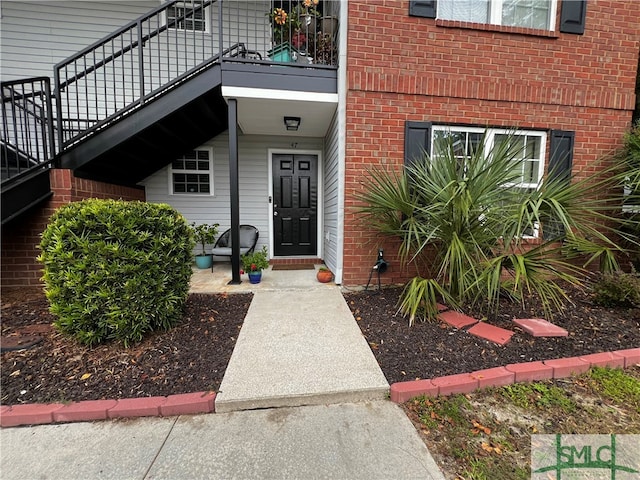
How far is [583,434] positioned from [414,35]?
163 inches

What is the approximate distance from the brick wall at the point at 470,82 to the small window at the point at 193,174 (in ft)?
9.88

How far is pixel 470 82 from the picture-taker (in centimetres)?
370

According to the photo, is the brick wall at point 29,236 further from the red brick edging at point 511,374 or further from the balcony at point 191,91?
the red brick edging at point 511,374

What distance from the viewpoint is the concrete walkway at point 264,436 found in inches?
53.2

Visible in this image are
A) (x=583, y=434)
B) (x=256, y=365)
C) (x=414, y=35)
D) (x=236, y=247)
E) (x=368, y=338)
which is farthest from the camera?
(x=236, y=247)

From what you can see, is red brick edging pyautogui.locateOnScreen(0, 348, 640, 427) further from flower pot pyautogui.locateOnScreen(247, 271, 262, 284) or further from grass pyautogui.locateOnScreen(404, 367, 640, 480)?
flower pot pyautogui.locateOnScreen(247, 271, 262, 284)

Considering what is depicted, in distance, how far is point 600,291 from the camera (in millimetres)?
3121

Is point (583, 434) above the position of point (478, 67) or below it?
below

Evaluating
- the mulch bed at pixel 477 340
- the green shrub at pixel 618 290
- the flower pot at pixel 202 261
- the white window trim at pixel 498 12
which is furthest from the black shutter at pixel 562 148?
the flower pot at pixel 202 261

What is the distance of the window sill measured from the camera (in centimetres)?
358

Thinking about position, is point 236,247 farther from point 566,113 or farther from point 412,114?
point 566,113

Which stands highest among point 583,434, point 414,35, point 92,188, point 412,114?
point 414,35

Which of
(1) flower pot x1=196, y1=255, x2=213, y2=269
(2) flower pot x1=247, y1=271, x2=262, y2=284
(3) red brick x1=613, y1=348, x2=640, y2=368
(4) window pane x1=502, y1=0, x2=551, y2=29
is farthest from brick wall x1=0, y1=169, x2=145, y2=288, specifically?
(4) window pane x1=502, y1=0, x2=551, y2=29

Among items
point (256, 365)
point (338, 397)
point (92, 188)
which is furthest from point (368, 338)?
point (92, 188)
